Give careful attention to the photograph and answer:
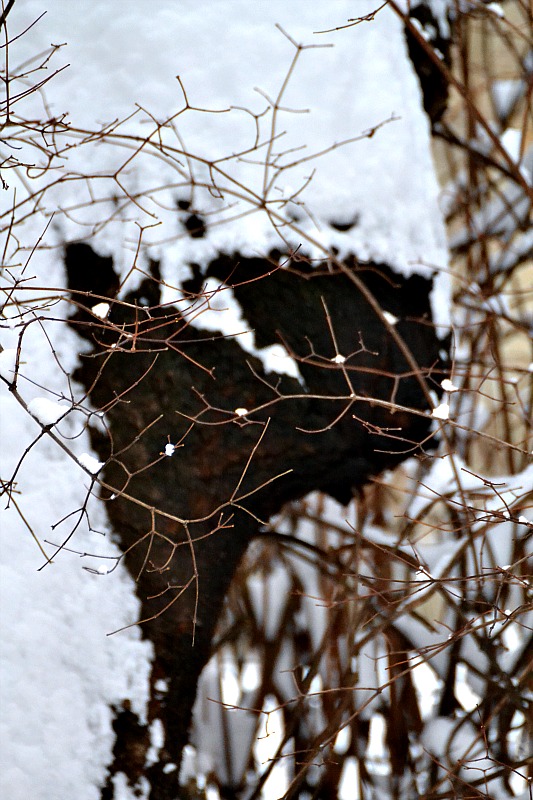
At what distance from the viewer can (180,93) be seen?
1.24m

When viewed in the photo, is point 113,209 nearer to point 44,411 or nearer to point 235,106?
point 235,106

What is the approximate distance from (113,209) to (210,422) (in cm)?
40

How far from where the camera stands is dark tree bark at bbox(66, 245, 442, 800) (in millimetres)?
1209

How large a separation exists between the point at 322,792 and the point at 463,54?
1.89m

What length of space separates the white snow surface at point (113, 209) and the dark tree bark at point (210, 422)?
39 mm

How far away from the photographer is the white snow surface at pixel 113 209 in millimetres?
1179

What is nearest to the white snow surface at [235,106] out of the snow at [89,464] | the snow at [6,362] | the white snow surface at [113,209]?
the white snow surface at [113,209]

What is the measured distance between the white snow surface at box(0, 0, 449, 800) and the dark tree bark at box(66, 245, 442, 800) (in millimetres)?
39

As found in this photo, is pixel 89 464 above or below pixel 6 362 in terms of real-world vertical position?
below

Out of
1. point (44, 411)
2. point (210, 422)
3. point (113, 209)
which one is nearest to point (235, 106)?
point (113, 209)

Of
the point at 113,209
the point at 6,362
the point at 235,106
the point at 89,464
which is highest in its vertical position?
the point at 235,106

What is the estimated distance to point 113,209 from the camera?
4.05 feet

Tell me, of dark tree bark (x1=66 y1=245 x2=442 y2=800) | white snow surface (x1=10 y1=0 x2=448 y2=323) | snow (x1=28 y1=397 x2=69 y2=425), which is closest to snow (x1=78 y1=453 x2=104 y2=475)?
snow (x1=28 y1=397 x2=69 y2=425)

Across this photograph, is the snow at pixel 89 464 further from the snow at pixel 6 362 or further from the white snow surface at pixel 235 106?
the white snow surface at pixel 235 106
